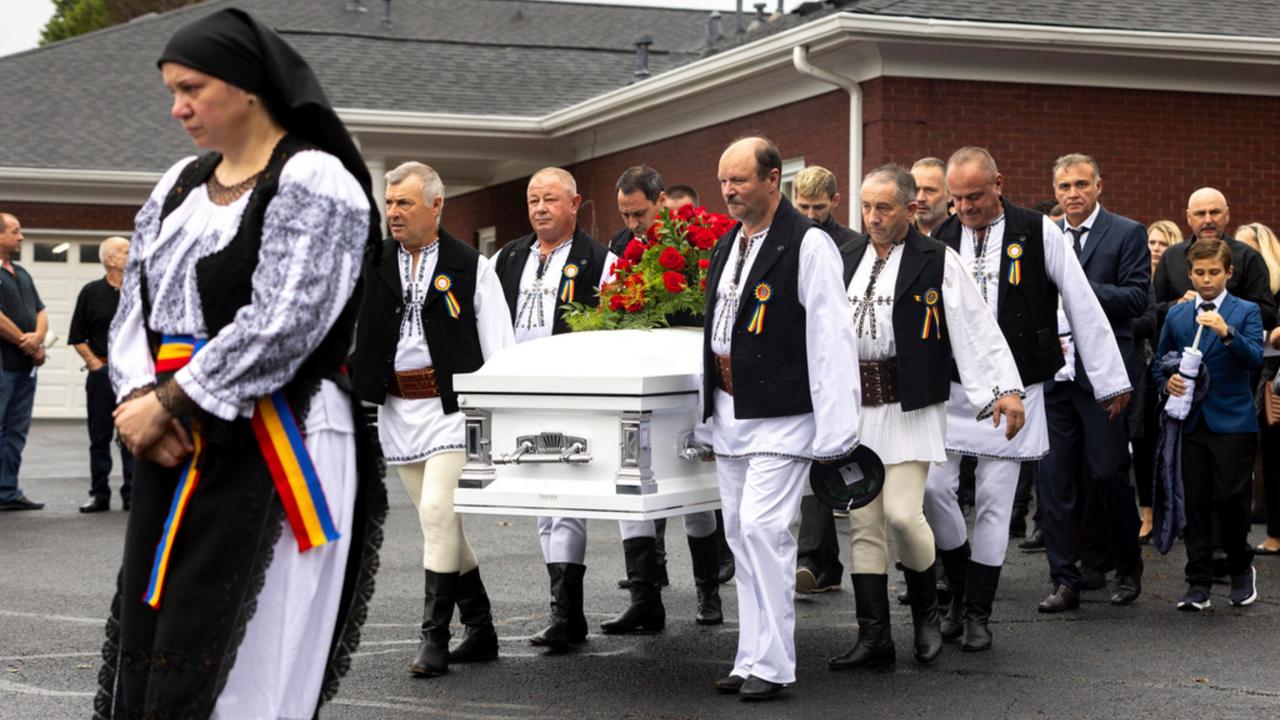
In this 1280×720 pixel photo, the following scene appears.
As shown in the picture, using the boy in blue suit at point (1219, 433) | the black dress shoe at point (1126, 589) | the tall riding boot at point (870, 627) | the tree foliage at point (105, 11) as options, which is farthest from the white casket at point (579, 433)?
the tree foliage at point (105, 11)

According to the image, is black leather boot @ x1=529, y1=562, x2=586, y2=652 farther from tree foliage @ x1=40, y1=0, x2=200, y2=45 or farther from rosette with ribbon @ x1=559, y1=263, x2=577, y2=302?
tree foliage @ x1=40, y1=0, x2=200, y2=45

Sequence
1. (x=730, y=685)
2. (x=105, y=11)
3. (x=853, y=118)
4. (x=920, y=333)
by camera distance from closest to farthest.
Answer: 1. (x=730, y=685)
2. (x=920, y=333)
3. (x=853, y=118)
4. (x=105, y=11)

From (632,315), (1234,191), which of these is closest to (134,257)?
(632,315)

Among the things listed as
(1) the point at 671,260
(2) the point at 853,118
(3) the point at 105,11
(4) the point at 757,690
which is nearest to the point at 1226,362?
(1) the point at 671,260

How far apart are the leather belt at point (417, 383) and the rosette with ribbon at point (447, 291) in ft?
0.87

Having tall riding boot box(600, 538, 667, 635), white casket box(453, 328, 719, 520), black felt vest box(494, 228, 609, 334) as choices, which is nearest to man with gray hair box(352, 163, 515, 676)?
white casket box(453, 328, 719, 520)

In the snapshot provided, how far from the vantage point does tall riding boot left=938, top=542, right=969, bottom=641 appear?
7.88 metres

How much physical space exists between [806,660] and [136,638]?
159 inches

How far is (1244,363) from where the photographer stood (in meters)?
8.90

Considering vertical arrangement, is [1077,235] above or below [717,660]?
above

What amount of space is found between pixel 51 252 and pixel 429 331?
70.6 feet

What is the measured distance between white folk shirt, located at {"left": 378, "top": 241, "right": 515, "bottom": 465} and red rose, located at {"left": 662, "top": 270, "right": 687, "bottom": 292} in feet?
2.35

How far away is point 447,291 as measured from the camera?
722 cm

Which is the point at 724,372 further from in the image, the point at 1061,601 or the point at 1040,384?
the point at 1061,601
